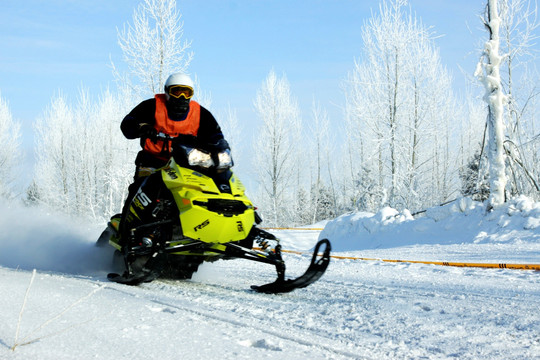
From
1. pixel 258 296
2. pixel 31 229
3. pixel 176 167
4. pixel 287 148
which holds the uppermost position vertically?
pixel 287 148

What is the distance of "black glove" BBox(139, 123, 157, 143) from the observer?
13.9 ft

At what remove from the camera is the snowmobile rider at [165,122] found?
4.39 m

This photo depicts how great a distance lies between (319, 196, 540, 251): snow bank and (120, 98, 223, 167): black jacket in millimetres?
6160

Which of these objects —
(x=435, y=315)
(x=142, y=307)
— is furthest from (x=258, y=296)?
(x=435, y=315)

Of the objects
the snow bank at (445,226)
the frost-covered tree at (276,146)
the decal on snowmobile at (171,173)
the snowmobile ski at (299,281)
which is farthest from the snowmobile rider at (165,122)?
the frost-covered tree at (276,146)

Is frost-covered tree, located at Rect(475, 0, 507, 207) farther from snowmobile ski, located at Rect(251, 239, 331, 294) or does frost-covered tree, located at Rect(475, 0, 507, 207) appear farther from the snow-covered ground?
snowmobile ski, located at Rect(251, 239, 331, 294)

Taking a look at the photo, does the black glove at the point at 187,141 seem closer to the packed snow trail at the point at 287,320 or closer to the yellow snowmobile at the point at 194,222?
the yellow snowmobile at the point at 194,222

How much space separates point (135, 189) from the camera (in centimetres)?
448

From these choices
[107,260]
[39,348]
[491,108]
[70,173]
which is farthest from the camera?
[70,173]

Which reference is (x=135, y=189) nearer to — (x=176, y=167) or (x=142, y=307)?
(x=176, y=167)

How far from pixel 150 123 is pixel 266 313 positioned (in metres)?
2.20

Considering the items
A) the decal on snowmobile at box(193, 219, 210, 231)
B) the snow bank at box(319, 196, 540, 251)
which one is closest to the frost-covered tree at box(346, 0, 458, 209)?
the snow bank at box(319, 196, 540, 251)

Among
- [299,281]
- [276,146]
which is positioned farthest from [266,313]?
[276,146]

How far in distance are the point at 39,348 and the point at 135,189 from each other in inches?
102
